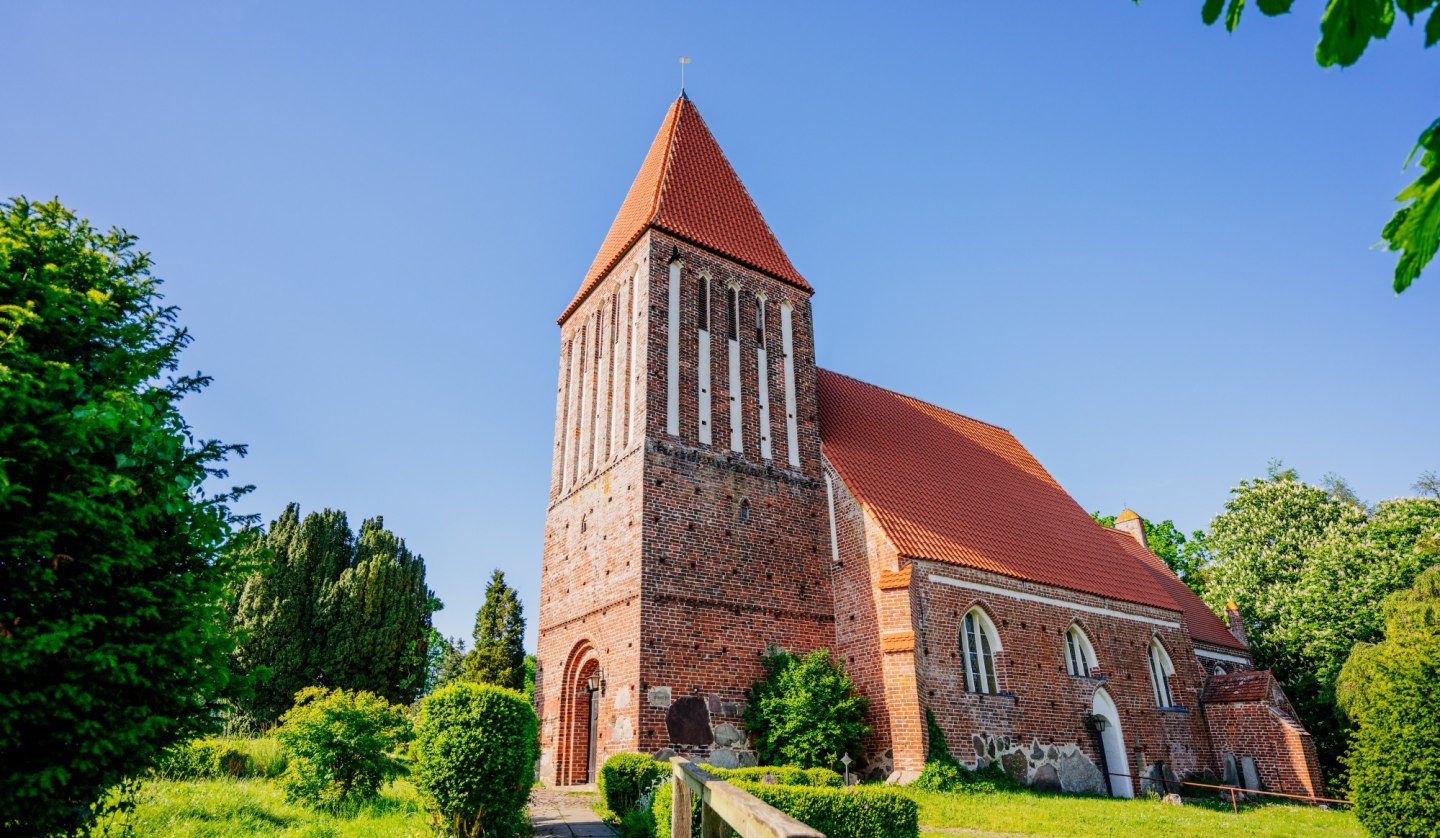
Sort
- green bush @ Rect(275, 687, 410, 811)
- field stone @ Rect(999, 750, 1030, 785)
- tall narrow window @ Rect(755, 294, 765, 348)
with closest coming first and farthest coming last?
green bush @ Rect(275, 687, 410, 811) → field stone @ Rect(999, 750, 1030, 785) → tall narrow window @ Rect(755, 294, 765, 348)

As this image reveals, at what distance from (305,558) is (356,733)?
16.7 metres

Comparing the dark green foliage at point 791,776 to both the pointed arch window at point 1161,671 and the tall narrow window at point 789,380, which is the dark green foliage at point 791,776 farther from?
the pointed arch window at point 1161,671

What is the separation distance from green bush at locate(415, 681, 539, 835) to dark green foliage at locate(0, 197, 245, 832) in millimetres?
2819

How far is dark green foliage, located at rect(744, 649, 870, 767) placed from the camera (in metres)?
13.0

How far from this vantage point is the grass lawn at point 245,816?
27.7ft

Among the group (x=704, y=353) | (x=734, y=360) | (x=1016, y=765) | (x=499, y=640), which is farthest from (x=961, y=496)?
(x=499, y=640)

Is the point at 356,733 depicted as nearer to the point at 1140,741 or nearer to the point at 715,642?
→ the point at 715,642

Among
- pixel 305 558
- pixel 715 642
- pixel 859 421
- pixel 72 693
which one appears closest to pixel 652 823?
pixel 715 642

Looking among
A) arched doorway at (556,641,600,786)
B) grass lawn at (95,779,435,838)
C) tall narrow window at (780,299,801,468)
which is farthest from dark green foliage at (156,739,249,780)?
tall narrow window at (780,299,801,468)

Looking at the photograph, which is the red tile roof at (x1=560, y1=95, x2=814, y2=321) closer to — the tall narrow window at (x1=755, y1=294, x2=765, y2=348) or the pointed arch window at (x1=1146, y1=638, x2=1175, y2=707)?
the tall narrow window at (x1=755, y1=294, x2=765, y2=348)

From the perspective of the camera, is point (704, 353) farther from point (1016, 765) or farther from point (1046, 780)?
point (1046, 780)

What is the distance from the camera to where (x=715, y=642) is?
13.8 metres

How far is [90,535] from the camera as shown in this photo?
19.3 feet

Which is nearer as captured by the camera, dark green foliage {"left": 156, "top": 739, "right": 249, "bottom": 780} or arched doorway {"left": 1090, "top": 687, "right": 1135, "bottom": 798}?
dark green foliage {"left": 156, "top": 739, "right": 249, "bottom": 780}
